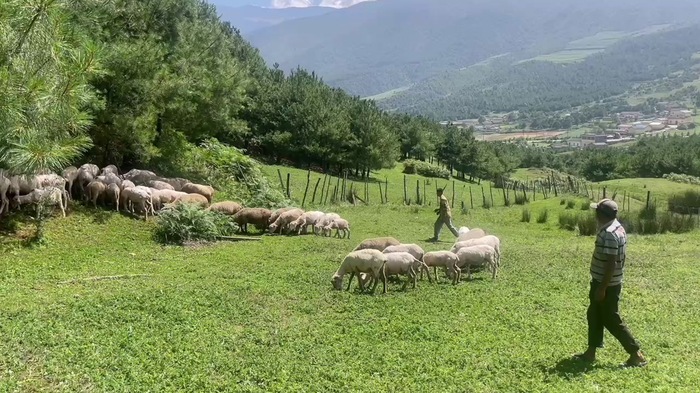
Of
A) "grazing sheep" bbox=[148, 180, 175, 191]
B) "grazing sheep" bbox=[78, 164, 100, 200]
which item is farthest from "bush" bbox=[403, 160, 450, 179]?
"grazing sheep" bbox=[78, 164, 100, 200]

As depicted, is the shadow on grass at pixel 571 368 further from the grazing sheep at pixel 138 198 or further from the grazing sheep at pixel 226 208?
the grazing sheep at pixel 138 198

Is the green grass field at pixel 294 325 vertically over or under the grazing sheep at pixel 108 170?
under

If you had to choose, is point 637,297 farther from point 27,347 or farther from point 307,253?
point 27,347

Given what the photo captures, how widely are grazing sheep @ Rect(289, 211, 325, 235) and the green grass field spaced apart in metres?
3.37

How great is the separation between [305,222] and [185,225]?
478 centimetres

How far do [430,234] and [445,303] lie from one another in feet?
36.4

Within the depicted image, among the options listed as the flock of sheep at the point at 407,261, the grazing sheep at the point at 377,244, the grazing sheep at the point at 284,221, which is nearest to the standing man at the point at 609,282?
the flock of sheep at the point at 407,261

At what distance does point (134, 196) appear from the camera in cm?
1781

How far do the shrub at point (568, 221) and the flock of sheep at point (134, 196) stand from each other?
1215cm

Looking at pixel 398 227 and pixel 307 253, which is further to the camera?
pixel 398 227

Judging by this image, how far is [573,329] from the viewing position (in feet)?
31.6

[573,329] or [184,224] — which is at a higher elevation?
[184,224]

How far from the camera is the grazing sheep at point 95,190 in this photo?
57.8ft

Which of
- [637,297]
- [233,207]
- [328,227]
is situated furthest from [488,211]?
[637,297]
